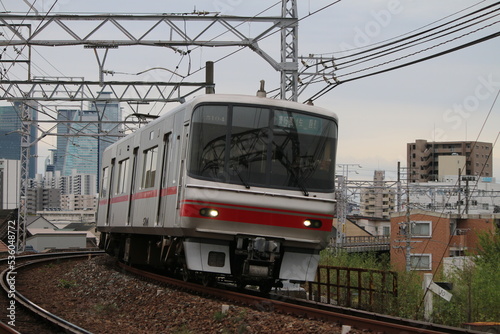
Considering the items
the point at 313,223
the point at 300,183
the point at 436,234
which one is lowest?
the point at 313,223

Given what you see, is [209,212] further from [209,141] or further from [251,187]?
[209,141]

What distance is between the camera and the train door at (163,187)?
40.9 ft

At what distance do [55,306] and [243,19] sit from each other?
9.47 meters

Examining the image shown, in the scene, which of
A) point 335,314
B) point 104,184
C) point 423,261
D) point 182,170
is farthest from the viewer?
point 423,261

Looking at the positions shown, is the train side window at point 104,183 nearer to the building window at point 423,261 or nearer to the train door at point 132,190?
the train door at point 132,190

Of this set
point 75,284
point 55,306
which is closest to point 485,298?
point 75,284

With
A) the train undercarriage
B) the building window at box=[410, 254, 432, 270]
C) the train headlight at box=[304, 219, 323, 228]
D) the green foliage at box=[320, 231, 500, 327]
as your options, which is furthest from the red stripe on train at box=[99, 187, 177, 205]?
the building window at box=[410, 254, 432, 270]

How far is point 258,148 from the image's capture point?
11219mm

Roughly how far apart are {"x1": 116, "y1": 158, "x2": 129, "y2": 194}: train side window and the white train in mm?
4783

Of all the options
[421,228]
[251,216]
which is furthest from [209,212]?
[421,228]

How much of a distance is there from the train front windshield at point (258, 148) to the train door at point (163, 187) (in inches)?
Answer: 61.3

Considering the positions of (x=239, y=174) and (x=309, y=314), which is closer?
(x=309, y=314)

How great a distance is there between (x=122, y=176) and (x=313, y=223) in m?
6.97

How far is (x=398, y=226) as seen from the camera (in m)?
60.4
